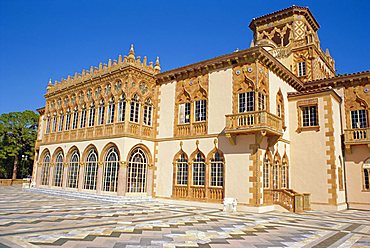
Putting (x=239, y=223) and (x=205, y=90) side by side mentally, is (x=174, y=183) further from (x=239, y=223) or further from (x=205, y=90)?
(x=239, y=223)

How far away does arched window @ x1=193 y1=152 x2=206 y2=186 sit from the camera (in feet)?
56.1

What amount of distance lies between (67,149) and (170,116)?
888 centimetres

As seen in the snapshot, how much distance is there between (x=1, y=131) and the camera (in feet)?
126

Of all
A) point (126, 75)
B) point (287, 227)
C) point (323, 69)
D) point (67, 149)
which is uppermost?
point (323, 69)

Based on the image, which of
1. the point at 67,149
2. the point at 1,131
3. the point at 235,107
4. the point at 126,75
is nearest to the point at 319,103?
the point at 235,107

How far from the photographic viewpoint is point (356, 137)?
17859 mm

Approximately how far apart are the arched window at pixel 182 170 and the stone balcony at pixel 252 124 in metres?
3.82

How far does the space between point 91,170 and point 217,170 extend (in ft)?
29.6

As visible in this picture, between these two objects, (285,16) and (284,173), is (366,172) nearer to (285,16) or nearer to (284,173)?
(284,173)

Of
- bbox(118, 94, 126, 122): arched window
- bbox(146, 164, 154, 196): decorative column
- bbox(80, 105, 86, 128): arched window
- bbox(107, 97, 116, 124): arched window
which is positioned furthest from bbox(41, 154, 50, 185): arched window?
bbox(146, 164, 154, 196): decorative column

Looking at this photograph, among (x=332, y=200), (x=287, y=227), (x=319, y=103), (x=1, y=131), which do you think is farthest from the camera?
(x=1, y=131)

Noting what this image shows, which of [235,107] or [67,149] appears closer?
[235,107]

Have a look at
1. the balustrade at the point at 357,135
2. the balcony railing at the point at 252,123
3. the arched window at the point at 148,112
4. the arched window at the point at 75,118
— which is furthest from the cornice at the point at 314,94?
the arched window at the point at 75,118

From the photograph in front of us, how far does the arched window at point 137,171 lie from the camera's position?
61.1 ft
